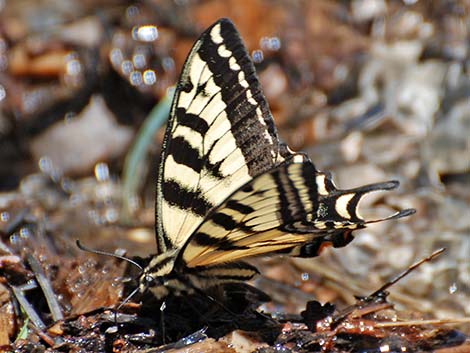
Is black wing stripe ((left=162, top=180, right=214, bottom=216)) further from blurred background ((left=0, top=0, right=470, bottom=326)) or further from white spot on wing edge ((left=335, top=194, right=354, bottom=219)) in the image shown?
blurred background ((left=0, top=0, right=470, bottom=326))

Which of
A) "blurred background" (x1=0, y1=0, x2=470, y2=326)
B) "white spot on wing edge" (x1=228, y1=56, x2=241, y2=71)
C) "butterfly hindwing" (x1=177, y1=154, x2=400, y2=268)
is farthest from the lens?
"blurred background" (x1=0, y1=0, x2=470, y2=326)

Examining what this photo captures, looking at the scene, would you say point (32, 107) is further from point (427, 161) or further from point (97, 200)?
point (427, 161)

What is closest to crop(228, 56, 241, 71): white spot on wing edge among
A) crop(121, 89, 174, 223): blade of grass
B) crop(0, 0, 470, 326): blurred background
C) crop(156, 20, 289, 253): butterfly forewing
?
crop(156, 20, 289, 253): butterfly forewing

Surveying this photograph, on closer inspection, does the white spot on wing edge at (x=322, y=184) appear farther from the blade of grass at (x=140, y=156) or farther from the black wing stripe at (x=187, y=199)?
the blade of grass at (x=140, y=156)

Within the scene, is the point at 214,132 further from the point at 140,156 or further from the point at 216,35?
the point at 140,156

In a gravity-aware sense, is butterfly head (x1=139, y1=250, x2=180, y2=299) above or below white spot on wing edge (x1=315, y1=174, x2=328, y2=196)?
below

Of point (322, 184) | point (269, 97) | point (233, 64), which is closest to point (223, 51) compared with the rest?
point (233, 64)

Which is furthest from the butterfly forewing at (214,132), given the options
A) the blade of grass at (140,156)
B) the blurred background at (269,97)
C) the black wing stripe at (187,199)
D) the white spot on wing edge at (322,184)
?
the blade of grass at (140,156)

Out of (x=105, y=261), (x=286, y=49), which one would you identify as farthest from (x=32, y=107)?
(x=105, y=261)
